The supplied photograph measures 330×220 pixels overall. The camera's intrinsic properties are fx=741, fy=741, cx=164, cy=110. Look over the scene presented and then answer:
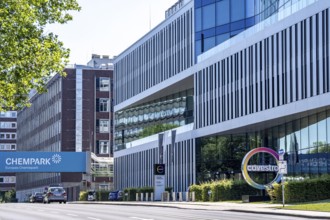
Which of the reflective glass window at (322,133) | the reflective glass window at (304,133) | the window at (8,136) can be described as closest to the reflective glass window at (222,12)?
the reflective glass window at (304,133)

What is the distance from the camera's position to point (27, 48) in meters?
28.5

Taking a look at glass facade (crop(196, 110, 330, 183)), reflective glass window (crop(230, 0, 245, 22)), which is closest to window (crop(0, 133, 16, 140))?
glass facade (crop(196, 110, 330, 183))

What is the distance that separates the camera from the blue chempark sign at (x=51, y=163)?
104312 mm

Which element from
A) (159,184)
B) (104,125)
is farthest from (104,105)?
(159,184)

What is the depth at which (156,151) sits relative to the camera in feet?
269

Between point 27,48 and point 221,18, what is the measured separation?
138 ft

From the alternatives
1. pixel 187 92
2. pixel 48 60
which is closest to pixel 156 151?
pixel 187 92

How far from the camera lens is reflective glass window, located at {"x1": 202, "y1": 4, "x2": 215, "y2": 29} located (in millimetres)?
69562

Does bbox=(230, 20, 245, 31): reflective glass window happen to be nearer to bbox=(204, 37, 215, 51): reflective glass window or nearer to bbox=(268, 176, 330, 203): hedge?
bbox=(204, 37, 215, 51): reflective glass window

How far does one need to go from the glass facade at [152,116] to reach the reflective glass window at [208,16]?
9.41 m

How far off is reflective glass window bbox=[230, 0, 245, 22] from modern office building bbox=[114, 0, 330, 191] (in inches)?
3.5

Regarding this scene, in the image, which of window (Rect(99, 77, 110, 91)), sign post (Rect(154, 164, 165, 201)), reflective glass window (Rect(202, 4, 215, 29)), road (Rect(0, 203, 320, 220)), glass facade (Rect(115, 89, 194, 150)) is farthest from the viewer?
window (Rect(99, 77, 110, 91))

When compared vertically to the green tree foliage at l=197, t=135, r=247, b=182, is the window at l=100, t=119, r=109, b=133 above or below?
above

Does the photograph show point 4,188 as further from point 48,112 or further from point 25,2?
point 25,2
